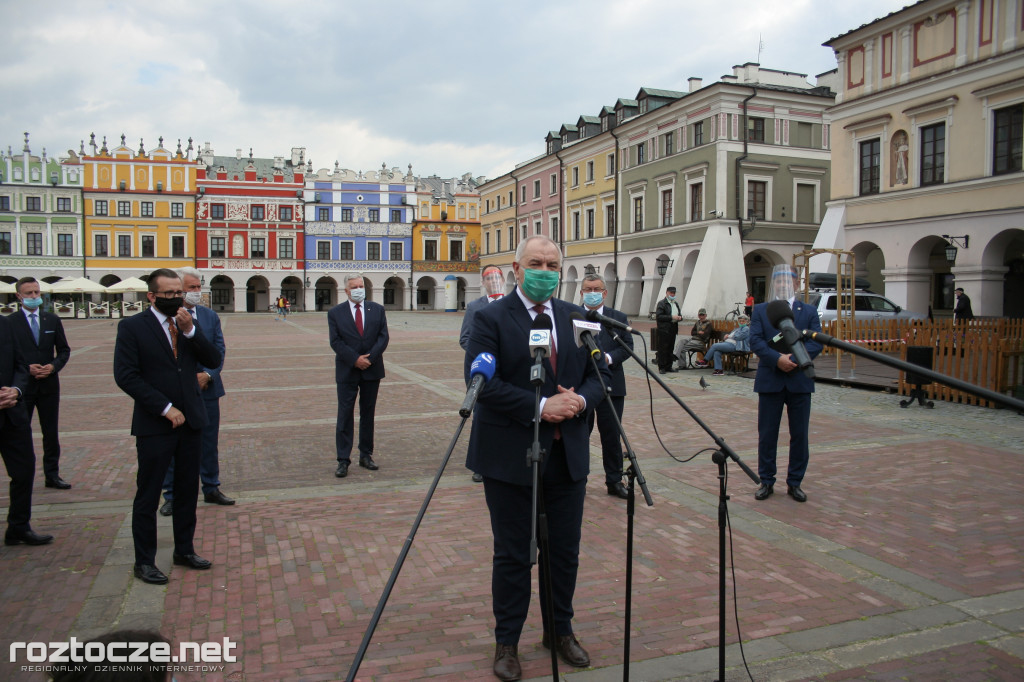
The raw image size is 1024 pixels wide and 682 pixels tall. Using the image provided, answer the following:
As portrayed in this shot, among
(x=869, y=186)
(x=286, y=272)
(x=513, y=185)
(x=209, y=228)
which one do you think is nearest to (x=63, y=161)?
(x=209, y=228)

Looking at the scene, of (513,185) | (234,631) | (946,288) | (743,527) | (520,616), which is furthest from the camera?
(513,185)

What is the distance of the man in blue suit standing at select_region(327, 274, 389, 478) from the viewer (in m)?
7.67

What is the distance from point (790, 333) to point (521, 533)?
155 centimetres

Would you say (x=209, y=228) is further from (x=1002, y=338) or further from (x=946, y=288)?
(x=1002, y=338)

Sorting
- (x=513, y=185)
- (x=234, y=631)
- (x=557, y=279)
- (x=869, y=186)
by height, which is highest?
(x=513, y=185)

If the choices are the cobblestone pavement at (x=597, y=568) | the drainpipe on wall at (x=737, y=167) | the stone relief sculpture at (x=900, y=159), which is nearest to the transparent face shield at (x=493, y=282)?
the cobblestone pavement at (x=597, y=568)

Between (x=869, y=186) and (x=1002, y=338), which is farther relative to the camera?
(x=869, y=186)

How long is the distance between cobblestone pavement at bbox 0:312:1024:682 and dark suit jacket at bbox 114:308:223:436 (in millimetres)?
1030

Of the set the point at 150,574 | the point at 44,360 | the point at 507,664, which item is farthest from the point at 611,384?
the point at 44,360

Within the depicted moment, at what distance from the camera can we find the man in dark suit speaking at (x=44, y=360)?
6477 millimetres

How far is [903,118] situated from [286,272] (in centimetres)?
5428

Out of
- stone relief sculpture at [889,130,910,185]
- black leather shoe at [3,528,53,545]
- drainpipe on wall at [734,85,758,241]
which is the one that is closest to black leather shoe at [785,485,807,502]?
black leather shoe at [3,528,53,545]

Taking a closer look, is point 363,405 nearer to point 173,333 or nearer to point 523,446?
point 173,333

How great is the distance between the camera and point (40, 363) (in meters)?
6.57
